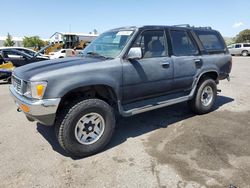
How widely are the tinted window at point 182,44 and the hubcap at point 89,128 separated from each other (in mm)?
2115

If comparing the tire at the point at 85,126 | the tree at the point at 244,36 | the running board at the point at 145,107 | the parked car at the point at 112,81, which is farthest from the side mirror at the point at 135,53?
the tree at the point at 244,36

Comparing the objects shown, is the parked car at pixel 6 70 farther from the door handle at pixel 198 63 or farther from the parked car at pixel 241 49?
the parked car at pixel 241 49

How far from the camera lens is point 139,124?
521 cm

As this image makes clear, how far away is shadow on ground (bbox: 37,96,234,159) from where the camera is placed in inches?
Answer: 174

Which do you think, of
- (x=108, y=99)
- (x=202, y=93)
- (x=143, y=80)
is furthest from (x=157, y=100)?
(x=202, y=93)

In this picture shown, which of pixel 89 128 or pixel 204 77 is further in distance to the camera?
pixel 204 77

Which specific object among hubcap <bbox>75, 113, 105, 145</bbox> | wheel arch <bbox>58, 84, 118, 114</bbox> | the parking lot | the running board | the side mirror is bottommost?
the parking lot

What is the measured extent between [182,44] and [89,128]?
105 inches

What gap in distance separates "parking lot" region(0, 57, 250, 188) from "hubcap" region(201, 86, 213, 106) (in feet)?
1.25

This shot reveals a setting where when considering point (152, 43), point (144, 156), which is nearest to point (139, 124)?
point (144, 156)

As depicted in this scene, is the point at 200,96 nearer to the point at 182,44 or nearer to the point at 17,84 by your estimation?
the point at 182,44

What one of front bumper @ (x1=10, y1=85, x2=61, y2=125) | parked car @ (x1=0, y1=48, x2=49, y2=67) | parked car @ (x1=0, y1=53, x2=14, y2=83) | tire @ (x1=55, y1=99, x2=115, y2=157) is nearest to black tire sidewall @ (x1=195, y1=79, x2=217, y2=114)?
tire @ (x1=55, y1=99, x2=115, y2=157)

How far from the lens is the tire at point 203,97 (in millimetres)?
5582

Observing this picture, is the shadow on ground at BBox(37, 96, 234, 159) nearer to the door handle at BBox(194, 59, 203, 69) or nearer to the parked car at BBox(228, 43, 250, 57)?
the door handle at BBox(194, 59, 203, 69)
